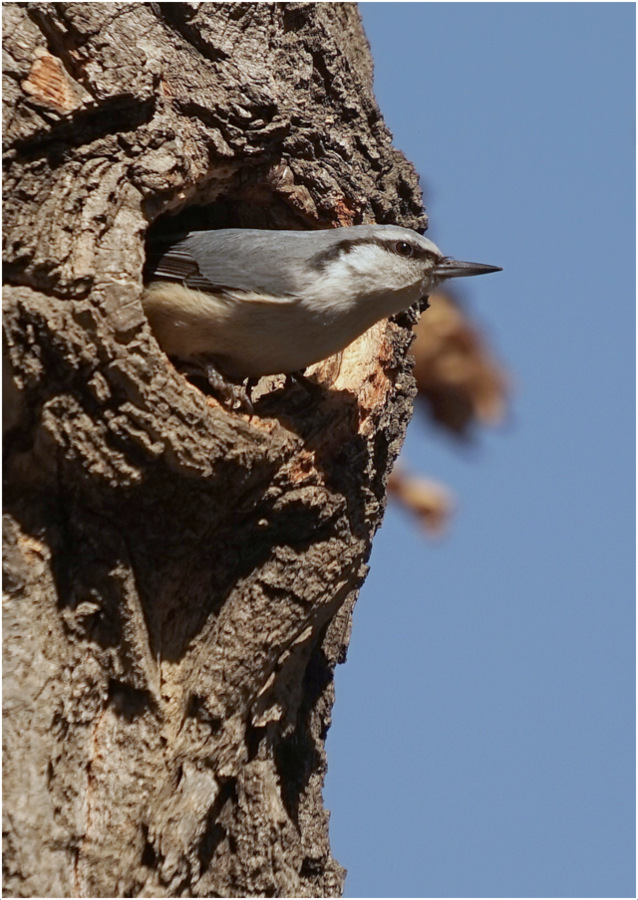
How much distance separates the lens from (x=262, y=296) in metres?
3.54

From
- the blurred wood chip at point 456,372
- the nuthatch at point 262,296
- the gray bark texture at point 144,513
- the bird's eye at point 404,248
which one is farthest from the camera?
the blurred wood chip at point 456,372

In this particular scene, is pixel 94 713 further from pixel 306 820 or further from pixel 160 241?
pixel 160 241

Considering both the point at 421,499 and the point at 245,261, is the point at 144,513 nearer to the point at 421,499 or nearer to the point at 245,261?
the point at 245,261

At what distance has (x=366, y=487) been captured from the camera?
3.56m

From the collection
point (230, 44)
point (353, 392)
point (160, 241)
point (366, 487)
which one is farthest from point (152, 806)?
point (230, 44)

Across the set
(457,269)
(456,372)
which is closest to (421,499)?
(456,372)

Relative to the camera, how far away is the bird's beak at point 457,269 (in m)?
3.93

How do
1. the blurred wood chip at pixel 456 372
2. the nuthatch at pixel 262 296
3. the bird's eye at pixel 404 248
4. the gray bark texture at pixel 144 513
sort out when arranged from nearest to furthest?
the gray bark texture at pixel 144 513 < the nuthatch at pixel 262 296 < the bird's eye at pixel 404 248 < the blurred wood chip at pixel 456 372

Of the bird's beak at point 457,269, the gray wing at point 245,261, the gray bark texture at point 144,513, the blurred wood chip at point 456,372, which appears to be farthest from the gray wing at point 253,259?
the blurred wood chip at point 456,372

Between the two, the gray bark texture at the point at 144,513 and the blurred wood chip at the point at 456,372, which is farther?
the blurred wood chip at the point at 456,372

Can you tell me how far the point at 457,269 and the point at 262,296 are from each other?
78 centimetres

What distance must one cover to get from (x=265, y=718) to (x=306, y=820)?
0.44 meters

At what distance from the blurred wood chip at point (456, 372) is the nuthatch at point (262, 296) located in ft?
7.72

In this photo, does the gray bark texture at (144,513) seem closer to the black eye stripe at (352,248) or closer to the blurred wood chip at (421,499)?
the black eye stripe at (352,248)
